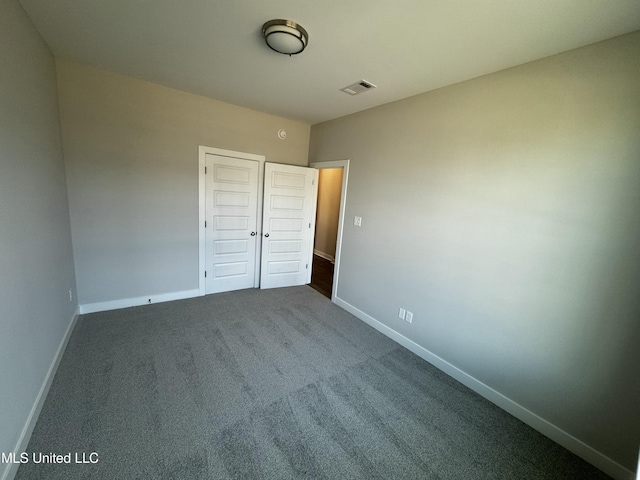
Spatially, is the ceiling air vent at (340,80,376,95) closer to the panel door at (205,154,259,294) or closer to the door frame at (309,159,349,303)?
the door frame at (309,159,349,303)

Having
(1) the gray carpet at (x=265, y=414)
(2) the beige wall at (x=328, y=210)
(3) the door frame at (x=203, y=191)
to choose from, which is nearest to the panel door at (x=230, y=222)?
(3) the door frame at (x=203, y=191)

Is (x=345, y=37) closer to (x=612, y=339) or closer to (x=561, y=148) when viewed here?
(x=561, y=148)

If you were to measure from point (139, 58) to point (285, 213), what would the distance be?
2411 millimetres

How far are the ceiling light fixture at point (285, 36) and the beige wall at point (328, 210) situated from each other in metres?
4.20

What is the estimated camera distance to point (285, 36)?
5.65 feet

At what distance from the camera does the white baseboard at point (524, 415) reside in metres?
1.60

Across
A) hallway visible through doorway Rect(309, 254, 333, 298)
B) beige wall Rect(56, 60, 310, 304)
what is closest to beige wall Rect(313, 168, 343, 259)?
hallway visible through doorway Rect(309, 254, 333, 298)

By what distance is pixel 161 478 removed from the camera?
1.36 meters

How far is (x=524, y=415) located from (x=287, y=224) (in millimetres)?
3427

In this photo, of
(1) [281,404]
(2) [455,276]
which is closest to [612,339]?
→ (2) [455,276]

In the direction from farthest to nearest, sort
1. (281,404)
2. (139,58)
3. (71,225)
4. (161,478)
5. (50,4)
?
1. (71,225)
2. (139,58)
3. (281,404)
4. (50,4)
5. (161,478)

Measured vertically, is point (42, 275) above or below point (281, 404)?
above

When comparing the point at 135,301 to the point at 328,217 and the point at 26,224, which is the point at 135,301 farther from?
the point at 328,217

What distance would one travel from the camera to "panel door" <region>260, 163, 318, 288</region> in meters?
3.91
